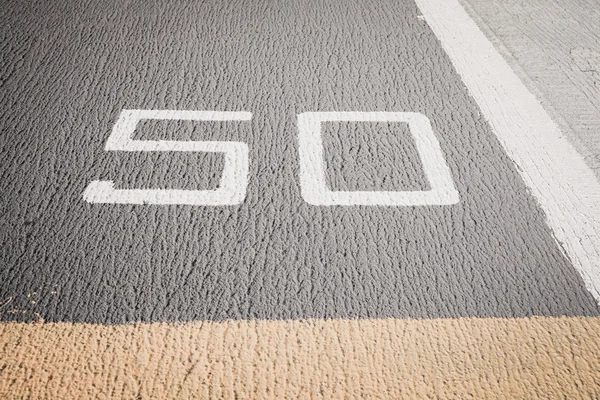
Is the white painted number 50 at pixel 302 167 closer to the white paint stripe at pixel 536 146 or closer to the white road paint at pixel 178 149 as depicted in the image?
the white road paint at pixel 178 149

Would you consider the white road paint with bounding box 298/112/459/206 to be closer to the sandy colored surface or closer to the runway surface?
the runway surface

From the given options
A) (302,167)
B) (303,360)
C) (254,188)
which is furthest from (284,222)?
(303,360)

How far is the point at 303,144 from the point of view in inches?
102

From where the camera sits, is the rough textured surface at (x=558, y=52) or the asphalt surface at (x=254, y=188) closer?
the asphalt surface at (x=254, y=188)

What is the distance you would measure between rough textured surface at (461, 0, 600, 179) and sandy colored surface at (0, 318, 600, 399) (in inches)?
46.6

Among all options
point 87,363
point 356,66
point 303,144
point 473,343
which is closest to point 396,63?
point 356,66

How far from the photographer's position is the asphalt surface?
1922 millimetres

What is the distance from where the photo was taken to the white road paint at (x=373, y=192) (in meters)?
2.32

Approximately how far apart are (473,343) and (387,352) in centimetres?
30

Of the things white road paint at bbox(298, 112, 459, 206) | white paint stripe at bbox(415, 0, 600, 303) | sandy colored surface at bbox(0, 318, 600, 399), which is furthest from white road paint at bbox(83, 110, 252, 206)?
white paint stripe at bbox(415, 0, 600, 303)

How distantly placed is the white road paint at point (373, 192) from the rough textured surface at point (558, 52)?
76 cm

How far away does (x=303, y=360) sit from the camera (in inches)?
67.9

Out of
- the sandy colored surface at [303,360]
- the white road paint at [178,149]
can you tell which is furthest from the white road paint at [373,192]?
the sandy colored surface at [303,360]

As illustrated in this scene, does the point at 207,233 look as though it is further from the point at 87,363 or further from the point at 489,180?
the point at 489,180
